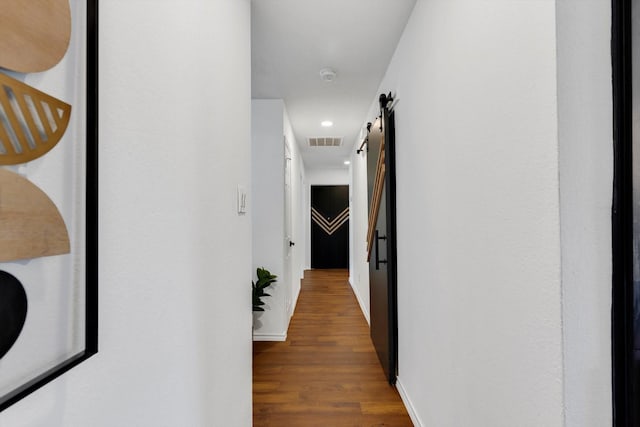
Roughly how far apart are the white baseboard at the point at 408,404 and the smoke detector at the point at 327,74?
2.41 metres

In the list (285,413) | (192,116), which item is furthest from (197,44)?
(285,413)

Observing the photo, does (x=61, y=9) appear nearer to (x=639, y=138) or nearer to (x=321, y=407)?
(x=639, y=138)

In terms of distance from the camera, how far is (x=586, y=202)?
79 cm

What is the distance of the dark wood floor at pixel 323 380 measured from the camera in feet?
6.86

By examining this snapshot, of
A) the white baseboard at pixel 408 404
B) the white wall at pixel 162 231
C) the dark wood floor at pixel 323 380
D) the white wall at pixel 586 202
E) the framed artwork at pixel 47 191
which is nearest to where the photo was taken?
the framed artwork at pixel 47 191

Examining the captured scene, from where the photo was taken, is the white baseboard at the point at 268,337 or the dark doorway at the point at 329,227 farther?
the dark doorway at the point at 329,227

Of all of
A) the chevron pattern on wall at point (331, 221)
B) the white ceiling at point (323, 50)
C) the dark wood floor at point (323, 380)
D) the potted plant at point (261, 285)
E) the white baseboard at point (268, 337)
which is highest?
the white ceiling at point (323, 50)

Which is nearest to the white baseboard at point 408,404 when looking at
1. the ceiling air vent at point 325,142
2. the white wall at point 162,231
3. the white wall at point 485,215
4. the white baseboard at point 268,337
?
the white wall at point 485,215

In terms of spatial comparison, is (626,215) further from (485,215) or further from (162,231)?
(162,231)

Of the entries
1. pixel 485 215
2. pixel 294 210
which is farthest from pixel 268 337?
pixel 485 215

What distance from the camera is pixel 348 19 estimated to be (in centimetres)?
204

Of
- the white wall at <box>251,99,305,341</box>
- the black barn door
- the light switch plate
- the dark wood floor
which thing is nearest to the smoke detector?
the black barn door

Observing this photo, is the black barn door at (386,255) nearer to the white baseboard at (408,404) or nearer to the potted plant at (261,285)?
the white baseboard at (408,404)

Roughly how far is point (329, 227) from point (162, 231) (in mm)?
7358
